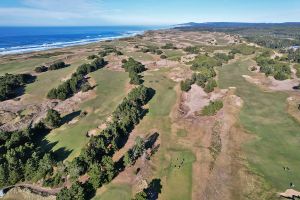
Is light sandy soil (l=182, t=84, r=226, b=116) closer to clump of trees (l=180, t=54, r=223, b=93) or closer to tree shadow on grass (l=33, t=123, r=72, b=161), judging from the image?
clump of trees (l=180, t=54, r=223, b=93)

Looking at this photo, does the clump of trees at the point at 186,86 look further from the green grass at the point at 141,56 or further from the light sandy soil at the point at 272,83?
the green grass at the point at 141,56

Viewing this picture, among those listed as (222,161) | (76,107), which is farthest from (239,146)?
(76,107)

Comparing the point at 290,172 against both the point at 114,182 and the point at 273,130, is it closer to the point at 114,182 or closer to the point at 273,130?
the point at 273,130

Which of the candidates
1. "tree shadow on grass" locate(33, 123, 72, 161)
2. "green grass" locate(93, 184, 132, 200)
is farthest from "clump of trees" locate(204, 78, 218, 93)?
"green grass" locate(93, 184, 132, 200)

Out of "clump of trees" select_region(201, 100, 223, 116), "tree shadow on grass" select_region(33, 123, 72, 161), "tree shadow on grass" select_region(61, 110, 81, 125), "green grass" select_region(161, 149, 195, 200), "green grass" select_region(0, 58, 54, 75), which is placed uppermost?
"green grass" select_region(0, 58, 54, 75)

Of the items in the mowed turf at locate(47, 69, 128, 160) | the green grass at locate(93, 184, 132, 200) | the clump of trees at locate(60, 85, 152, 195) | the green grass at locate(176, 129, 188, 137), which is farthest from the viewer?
the green grass at locate(176, 129, 188, 137)
